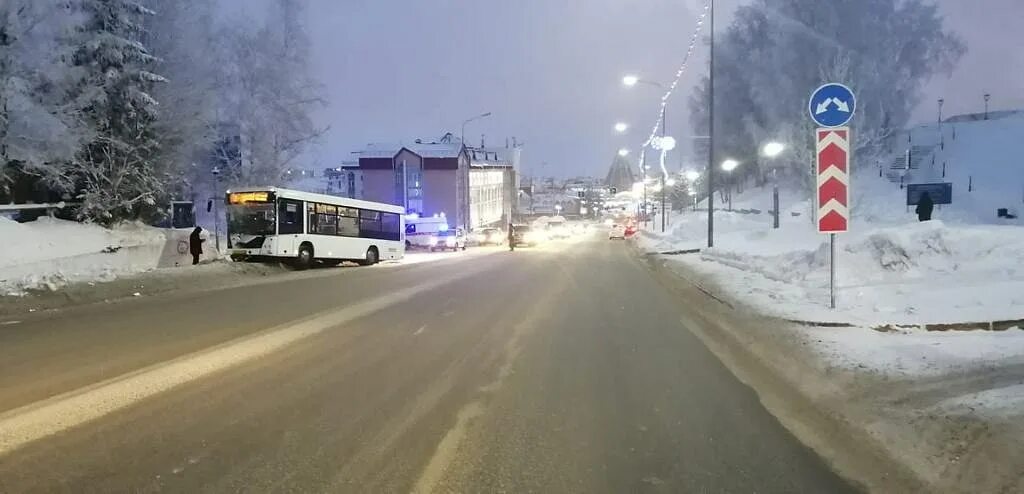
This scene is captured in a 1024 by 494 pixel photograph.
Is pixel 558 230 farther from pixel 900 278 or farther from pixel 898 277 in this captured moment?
pixel 900 278

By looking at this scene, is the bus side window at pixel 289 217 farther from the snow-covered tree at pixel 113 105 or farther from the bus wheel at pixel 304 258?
the snow-covered tree at pixel 113 105

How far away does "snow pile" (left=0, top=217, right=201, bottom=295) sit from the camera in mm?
20645

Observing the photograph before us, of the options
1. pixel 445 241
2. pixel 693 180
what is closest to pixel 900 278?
pixel 445 241

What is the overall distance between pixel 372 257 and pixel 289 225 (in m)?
6.74

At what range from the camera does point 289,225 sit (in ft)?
96.8

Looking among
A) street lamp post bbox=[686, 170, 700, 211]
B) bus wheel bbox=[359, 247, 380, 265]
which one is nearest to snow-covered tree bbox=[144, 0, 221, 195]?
bus wheel bbox=[359, 247, 380, 265]

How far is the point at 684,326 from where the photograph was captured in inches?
522

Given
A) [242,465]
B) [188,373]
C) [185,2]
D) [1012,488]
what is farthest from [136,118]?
[1012,488]

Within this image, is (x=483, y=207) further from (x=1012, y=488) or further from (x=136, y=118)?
(x=1012, y=488)

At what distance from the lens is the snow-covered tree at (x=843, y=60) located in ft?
145

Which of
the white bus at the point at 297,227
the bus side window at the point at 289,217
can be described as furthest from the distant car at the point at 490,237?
the bus side window at the point at 289,217

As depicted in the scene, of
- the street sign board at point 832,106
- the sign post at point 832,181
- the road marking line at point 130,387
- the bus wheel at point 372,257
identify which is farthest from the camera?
the bus wheel at point 372,257

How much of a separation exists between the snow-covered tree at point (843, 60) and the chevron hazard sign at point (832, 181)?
31.1 meters

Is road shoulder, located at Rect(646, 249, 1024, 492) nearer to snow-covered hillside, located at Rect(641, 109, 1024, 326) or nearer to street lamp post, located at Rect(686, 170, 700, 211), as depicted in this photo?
snow-covered hillside, located at Rect(641, 109, 1024, 326)
